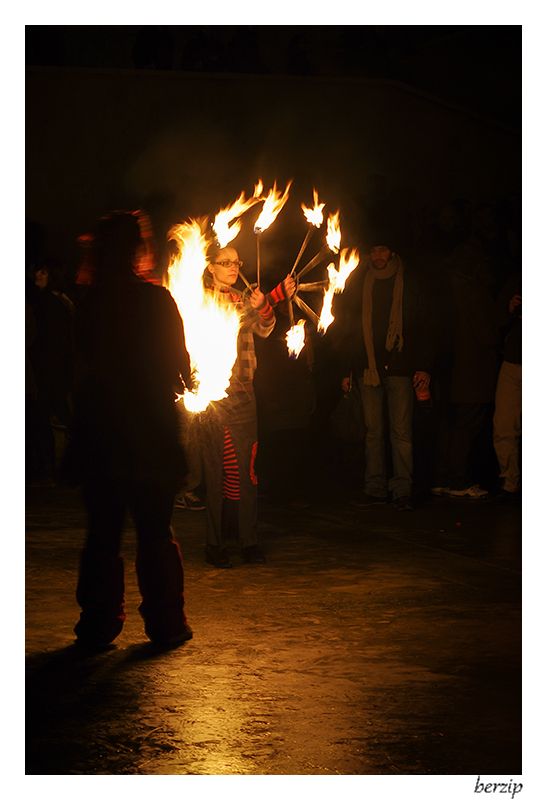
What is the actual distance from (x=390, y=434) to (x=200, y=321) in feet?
11.2

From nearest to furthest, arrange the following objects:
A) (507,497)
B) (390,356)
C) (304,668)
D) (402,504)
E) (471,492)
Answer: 1. (304,668)
2. (402,504)
3. (390,356)
4. (507,497)
5. (471,492)

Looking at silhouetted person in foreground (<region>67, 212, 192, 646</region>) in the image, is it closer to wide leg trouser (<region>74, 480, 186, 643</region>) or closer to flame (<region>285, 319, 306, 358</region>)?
wide leg trouser (<region>74, 480, 186, 643</region>)

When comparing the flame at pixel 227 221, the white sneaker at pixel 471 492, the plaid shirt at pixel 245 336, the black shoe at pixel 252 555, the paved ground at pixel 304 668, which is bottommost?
the paved ground at pixel 304 668

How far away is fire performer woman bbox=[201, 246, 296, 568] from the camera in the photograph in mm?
8984

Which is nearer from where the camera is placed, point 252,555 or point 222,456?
point 222,456

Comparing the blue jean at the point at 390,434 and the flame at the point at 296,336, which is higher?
the flame at the point at 296,336

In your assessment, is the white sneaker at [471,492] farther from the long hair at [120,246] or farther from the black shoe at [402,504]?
the long hair at [120,246]

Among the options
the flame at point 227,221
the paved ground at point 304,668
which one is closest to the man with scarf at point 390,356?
the paved ground at point 304,668

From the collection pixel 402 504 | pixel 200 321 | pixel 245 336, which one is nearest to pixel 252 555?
pixel 245 336

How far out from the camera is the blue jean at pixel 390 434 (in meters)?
11.8

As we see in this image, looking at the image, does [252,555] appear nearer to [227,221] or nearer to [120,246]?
[227,221]

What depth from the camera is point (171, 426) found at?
7.29 m

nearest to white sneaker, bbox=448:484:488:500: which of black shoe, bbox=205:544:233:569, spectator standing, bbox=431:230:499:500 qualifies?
spectator standing, bbox=431:230:499:500

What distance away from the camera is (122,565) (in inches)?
283
